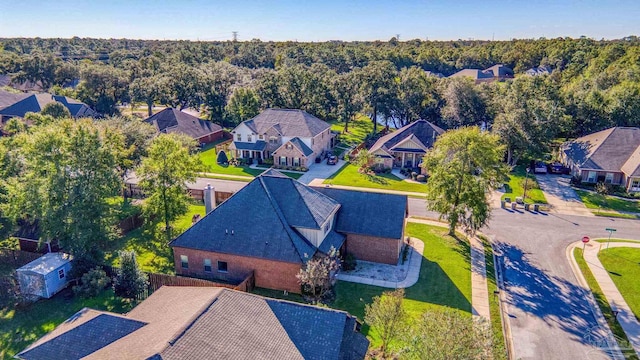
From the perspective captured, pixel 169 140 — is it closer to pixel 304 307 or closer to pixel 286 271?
pixel 286 271

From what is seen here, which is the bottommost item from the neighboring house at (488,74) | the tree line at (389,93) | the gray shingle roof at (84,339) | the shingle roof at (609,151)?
the gray shingle roof at (84,339)

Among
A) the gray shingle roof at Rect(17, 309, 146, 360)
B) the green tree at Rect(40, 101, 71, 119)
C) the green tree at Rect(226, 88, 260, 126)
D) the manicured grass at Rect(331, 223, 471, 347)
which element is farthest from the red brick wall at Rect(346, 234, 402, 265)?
the green tree at Rect(40, 101, 71, 119)

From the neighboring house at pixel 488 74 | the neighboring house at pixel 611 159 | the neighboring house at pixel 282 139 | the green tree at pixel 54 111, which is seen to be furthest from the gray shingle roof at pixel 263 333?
A: the neighboring house at pixel 488 74

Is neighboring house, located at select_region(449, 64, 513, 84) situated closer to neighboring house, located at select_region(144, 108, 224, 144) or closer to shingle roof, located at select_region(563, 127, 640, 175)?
shingle roof, located at select_region(563, 127, 640, 175)

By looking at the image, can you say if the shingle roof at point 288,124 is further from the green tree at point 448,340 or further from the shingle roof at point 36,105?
the green tree at point 448,340

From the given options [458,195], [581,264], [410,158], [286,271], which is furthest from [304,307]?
[410,158]

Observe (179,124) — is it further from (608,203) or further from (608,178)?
(608,178)

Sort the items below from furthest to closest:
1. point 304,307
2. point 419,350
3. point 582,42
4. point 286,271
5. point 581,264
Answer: point 582,42
point 581,264
point 286,271
point 304,307
point 419,350
